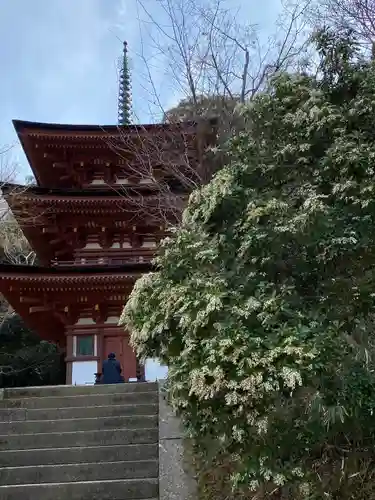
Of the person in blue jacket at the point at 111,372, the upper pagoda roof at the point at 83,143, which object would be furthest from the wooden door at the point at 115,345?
the upper pagoda roof at the point at 83,143

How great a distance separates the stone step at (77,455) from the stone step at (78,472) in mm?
94

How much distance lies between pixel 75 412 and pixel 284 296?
3273mm

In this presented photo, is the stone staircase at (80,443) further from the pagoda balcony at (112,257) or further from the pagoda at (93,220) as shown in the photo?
the pagoda balcony at (112,257)

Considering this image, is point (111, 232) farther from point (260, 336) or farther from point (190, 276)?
point (260, 336)

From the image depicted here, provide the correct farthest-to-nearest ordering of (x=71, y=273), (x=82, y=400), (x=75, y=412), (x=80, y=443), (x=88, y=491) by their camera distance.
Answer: (x=71, y=273) < (x=82, y=400) < (x=75, y=412) < (x=80, y=443) < (x=88, y=491)

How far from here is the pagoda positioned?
389 inches

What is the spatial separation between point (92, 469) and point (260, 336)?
256cm

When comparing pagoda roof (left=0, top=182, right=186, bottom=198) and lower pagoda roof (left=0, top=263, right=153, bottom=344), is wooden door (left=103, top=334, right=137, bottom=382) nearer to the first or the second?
lower pagoda roof (left=0, top=263, right=153, bottom=344)

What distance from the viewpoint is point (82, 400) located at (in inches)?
243

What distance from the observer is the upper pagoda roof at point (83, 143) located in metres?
10.4

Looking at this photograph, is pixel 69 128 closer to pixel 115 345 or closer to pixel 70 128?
pixel 70 128

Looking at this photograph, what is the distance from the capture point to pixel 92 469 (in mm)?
4961

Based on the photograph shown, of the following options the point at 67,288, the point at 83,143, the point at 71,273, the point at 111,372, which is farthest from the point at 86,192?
the point at 111,372

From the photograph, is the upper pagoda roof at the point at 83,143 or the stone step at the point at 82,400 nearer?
the stone step at the point at 82,400
